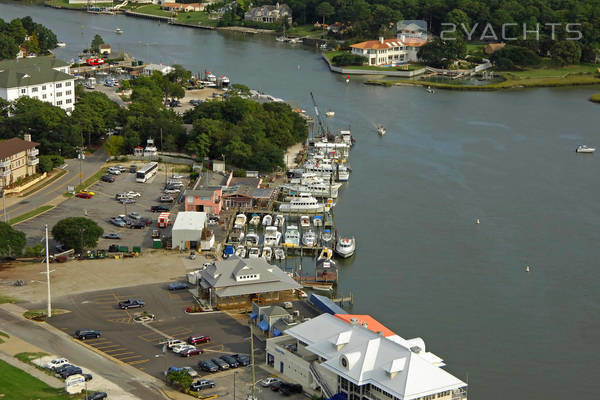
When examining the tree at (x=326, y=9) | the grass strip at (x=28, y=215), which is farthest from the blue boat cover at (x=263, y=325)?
the tree at (x=326, y=9)

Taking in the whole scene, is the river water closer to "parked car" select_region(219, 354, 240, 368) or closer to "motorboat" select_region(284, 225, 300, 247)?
"motorboat" select_region(284, 225, 300, 247)

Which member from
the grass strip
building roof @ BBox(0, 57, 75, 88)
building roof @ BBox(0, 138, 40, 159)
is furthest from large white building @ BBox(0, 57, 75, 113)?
the grass strip

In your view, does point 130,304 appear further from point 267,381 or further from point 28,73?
point 28,73

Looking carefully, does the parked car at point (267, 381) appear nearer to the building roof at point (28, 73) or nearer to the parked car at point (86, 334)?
the parked car at point (86, 334)

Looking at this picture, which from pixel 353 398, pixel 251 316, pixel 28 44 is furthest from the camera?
pixel 28 44

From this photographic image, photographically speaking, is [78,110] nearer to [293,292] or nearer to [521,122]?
[293,292]

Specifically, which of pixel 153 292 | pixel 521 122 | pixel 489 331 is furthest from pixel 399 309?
pixel 521 122
